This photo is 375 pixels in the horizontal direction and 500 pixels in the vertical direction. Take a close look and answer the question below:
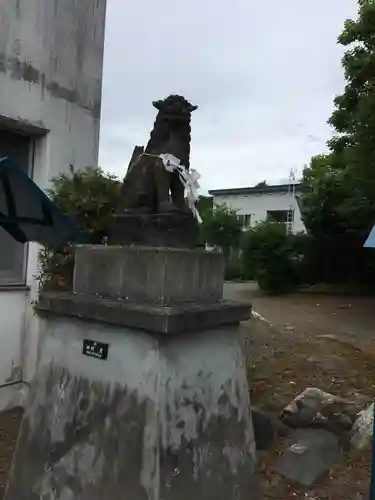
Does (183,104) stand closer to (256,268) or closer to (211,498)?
(211,498)

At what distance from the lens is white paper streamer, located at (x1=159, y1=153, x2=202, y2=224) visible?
364cm

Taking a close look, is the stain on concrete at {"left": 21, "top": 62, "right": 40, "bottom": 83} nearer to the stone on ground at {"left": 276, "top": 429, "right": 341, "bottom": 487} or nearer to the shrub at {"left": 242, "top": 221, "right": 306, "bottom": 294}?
the stone on ground at {"left": 276, "top": 429, "right": 341, "bottom": 487}

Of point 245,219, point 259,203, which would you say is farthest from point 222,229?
point 259,203

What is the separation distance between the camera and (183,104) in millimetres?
3729

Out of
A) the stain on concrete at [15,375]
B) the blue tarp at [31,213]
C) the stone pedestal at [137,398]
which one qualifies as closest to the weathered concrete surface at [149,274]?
the stone pedestal at [137,398]

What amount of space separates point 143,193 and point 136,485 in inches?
72.5

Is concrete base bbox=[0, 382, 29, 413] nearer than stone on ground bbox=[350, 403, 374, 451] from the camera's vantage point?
No

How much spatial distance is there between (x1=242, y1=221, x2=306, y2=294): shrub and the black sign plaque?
513 inches

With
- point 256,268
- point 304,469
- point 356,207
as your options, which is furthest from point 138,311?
point 256,268

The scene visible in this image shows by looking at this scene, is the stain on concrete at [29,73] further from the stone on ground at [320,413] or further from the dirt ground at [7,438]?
the stone on ground at [320,413]

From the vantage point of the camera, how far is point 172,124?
3.75m

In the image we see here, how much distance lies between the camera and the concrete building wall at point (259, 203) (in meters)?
24.2

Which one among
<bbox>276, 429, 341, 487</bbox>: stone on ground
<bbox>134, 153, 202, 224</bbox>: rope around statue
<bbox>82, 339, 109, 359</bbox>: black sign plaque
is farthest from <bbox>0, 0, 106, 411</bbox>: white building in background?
<bbox>276, 429, 341, 487</bbox>: stone on ground

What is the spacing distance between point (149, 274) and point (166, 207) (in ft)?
1.76
